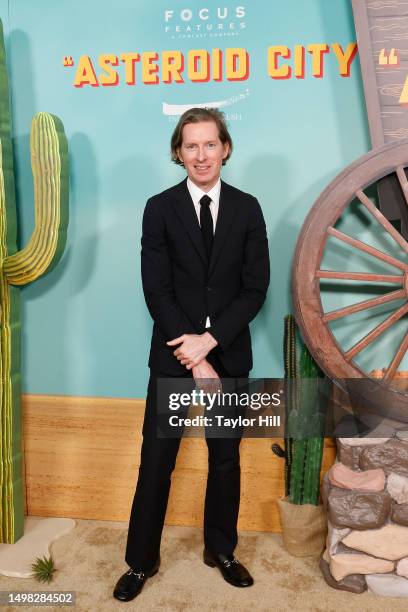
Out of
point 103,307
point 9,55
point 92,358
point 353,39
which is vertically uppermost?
point 9,55

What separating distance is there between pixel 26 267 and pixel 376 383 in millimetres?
1377

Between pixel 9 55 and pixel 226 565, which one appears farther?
pixel 9 55

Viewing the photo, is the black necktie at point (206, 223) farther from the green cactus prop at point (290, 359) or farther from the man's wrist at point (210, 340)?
the green cactus prop at point (290, 359)

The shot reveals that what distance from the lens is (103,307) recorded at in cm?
261

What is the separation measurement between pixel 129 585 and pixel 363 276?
4.48 feet

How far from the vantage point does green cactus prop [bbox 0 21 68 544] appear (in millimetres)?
2318

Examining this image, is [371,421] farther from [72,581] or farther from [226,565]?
[72,581]

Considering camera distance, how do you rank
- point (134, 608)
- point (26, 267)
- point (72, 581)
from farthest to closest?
point (26, 267) < point (72, 581) < point (134, 608)

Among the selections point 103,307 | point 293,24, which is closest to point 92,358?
point 103,307

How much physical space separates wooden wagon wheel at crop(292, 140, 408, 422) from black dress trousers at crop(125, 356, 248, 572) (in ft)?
1.06

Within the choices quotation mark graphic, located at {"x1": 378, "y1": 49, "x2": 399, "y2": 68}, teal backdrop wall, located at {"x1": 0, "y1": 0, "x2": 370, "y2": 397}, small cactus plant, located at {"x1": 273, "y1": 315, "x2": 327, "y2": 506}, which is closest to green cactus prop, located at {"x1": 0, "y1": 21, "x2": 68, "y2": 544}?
teal backdrop wall, located at {"x1": 0, "y1": 0, "x2": 370, "y2": 397}

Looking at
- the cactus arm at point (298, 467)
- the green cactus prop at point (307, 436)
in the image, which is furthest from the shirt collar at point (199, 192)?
the cactus arm at point (298, 467)

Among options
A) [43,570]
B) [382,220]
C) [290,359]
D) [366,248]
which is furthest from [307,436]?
[43,570]

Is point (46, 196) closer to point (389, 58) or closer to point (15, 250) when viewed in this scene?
point (15, 250)
